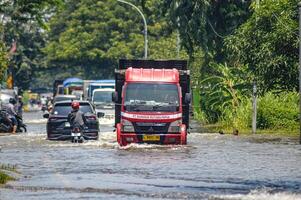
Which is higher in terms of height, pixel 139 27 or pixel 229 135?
pixel 139 27

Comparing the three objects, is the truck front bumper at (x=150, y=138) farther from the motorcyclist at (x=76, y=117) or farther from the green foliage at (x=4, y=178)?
the green foliage at (x=4, y=178)

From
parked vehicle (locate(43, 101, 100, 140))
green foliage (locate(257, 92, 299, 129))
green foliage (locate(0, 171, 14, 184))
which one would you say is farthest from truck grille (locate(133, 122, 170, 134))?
green foliage (locate(0, 171, 14, 184))

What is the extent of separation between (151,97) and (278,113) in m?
10.9

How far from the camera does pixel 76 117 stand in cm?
3434

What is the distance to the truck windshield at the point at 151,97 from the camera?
107ft

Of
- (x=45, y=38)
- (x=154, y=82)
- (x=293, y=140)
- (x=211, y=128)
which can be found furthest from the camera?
(x=45, y=38)

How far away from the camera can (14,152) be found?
30.8 metres

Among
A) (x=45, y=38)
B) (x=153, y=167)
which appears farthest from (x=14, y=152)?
(x=45, y=38)

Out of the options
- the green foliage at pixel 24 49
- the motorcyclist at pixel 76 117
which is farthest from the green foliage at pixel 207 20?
the green foliage at pixel 24 49

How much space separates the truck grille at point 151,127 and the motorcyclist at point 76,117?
2.80 meters

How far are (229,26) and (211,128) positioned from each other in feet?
33.3

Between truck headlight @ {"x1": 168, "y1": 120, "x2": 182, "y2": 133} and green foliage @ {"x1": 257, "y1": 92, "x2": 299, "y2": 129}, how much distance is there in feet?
33.8

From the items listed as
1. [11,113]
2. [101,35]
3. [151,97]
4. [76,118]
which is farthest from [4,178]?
[101,35]

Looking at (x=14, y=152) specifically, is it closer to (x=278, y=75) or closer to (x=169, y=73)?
(x=169, y=73)
